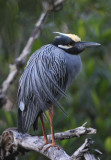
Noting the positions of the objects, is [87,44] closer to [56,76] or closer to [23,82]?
[56,76]

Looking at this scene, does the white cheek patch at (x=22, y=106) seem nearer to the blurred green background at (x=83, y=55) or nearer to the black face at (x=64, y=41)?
the black face at (x=64, y=41)

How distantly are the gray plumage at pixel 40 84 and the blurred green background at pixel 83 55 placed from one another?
28.1 inches

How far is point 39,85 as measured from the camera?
2.89 metres

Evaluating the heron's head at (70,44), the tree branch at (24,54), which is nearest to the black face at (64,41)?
the heron's head at (70,44)

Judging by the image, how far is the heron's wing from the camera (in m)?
2.90

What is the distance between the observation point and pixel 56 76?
302cm

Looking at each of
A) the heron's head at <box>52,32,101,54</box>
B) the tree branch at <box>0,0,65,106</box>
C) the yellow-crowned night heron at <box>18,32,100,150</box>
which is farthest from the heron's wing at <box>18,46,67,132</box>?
the tree branch at <box>0,0,65,106</box>

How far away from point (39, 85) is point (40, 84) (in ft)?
0.04

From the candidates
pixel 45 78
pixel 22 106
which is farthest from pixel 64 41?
pixel 22 106

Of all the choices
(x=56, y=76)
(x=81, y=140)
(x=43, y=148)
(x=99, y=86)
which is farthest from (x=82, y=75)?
(x=43, y=148)

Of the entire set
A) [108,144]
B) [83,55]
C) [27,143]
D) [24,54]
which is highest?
[24,54]

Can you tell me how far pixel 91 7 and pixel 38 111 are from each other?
2652 mm

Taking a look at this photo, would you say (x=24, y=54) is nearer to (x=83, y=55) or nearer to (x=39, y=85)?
(x=39, y=85)

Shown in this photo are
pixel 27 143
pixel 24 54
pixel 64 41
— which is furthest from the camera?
pixel 24 54
